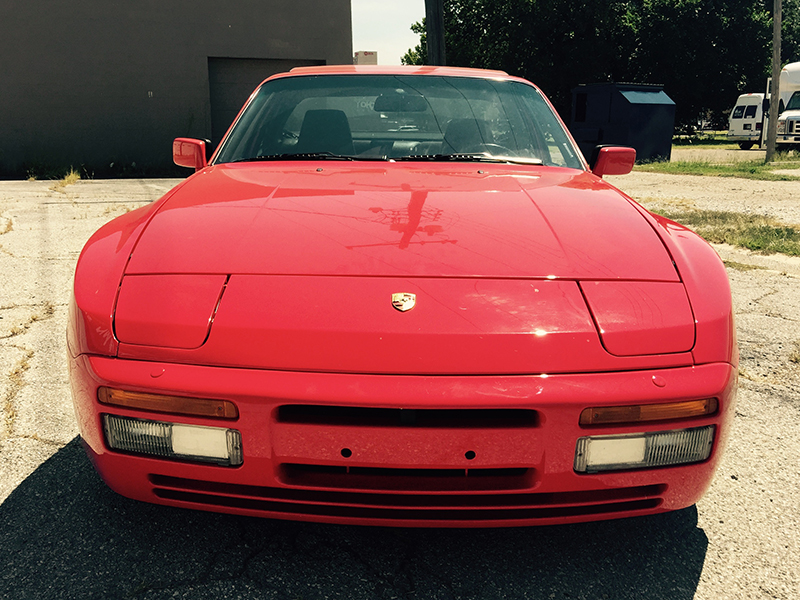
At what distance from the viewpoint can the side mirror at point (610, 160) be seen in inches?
115

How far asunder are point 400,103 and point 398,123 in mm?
96

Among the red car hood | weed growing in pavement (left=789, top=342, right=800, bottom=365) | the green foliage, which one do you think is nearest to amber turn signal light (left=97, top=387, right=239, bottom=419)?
the red car hood

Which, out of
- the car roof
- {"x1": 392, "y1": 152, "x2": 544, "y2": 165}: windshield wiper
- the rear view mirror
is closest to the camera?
{"x1": 392, "y1": 152, "x2": 544, "y2": 165}: windshield wiper

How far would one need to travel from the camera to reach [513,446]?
146 cm

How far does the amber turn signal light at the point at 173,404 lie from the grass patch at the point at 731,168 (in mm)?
13820

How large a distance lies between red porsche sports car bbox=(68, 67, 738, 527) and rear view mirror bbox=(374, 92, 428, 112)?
3.75ft

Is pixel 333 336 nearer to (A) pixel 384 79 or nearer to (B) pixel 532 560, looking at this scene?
(B) pixel 532 560

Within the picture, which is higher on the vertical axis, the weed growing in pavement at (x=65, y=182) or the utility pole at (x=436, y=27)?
the utility pole at (x=436, y=27)

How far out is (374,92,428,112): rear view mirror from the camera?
288cm

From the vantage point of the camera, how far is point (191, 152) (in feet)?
9.70

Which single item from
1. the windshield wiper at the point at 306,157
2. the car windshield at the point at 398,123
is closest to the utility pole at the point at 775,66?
the car windshield at the point at 398,123

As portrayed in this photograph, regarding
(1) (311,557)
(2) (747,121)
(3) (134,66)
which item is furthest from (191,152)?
(2) (747,121)

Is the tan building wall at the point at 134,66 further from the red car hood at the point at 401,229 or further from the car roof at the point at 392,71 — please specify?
the red car hood at the point at 401,229

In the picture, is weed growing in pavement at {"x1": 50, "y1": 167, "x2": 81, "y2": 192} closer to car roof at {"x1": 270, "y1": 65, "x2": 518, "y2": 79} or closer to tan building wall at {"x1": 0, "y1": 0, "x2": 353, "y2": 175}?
tan building wall at {"x1": 0, "y1": 0, "x2": 353, "y2": 175}
